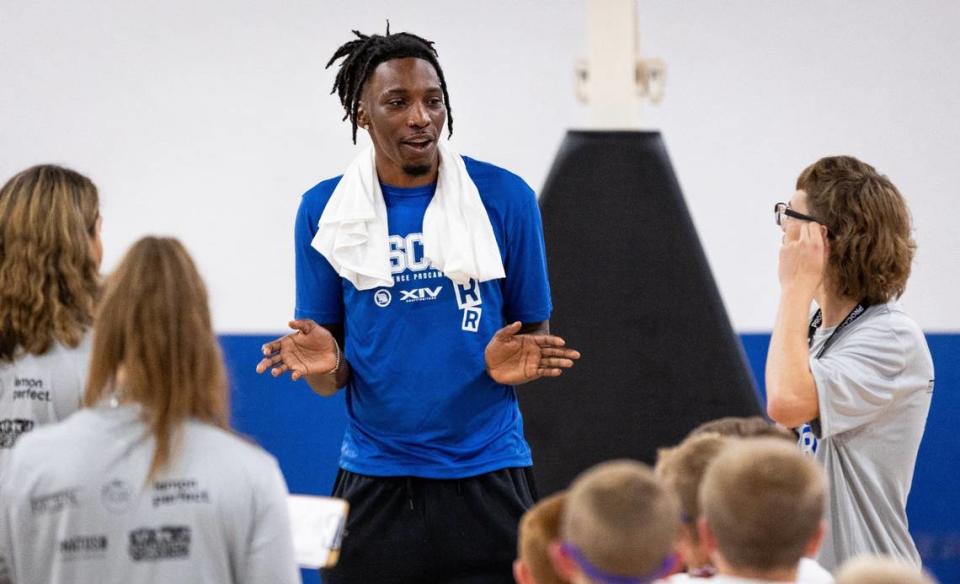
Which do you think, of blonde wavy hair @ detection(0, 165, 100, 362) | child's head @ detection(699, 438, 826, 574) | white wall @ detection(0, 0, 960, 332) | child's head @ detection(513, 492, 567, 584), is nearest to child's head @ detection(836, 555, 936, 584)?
child's head @ detection(699, 438, 826, 574)

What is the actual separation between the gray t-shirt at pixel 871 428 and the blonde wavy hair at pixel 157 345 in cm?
122

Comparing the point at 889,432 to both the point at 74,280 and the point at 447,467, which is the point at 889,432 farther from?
the point at 74,280

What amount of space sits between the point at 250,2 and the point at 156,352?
3.23 metres

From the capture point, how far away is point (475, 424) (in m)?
2.42

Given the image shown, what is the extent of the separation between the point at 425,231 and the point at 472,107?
226cm

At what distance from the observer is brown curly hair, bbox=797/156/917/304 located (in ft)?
8.07

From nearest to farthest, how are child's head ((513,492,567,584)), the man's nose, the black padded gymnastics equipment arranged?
child's head ((513,492,567,584)) → the man's nose → the black padded gymnastics equipment

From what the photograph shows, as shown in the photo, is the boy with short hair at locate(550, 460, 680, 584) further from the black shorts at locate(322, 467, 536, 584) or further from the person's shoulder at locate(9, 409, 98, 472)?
the black shorts at locate(322, 467, 536, 584)

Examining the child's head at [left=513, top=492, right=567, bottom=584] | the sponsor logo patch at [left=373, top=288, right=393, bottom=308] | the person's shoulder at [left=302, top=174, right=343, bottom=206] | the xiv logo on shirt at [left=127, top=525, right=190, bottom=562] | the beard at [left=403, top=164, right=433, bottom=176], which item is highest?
the beard at [left=403, top=164, right=433, bottom=176]

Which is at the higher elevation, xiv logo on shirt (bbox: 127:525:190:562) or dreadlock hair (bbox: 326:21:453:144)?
dreadlock hair (bbox: 326:21:453:144)

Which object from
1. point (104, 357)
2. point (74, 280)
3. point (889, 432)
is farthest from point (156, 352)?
point (889, 432)

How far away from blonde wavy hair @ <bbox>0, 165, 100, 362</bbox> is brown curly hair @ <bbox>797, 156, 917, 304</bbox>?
1.45 metres

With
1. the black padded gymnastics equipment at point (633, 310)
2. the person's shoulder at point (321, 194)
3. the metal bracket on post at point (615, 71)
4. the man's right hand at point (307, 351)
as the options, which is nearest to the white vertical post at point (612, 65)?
the metal bracket on post at point (615, 71)

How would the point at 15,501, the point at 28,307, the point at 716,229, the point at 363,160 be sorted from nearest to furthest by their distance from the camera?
the point at 15,501 < the point at 28,307 < the point at 363,160 < the point at 716,229
